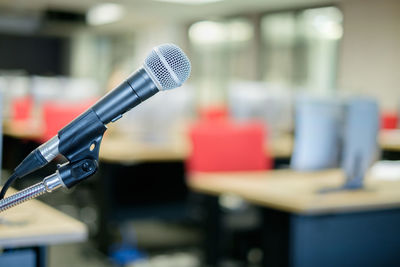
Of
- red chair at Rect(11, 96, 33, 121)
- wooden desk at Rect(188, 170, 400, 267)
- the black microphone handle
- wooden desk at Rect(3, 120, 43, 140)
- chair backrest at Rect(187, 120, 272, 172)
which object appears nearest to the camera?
the black microphone handle

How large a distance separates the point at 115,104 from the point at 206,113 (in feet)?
18.2

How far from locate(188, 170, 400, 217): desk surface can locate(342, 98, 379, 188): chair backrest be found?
0.10 metres

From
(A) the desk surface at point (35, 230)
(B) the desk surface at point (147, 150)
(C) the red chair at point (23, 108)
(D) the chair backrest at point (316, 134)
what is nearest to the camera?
(A) the desk surface at point (35, 230)

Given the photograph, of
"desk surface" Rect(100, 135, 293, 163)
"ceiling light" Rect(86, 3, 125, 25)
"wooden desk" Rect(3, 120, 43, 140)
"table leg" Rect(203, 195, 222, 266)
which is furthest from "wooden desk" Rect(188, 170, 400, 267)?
"ceiling light" Rect(86, 3, 125, 25)

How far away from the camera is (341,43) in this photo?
8508mm

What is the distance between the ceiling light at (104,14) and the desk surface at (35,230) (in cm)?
920

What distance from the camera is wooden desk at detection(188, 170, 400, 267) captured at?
83.8 inches

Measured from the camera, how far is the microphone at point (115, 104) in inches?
31.0

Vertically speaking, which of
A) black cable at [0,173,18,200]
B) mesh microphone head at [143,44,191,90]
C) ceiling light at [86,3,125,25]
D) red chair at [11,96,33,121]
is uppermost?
ceiling light at [86,3,125,25]

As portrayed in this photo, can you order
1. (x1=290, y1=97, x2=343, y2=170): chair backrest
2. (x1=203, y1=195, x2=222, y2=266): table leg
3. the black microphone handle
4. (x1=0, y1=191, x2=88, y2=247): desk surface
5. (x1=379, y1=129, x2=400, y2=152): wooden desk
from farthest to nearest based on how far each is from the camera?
(x1=379, y1=129, x2=400, y2=152): wooden desk < (x1=203, y1=195, x2=222, y2=266): table leg < (x1=290, y1=97, x2=343, y2=170): chair backrest < (x1=0, y1=191, x2=88, y2=247): desk surface < the black microphone handle

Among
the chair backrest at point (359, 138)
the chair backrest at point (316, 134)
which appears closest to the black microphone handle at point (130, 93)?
the chair backrest at point (316, 134)

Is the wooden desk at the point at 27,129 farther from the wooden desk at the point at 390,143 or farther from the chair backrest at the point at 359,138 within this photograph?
the wooden desk at the point at 390,143

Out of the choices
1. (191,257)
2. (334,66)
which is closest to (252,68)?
(334,66)

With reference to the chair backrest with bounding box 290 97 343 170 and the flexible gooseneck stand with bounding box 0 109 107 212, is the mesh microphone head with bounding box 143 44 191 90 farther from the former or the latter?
the chair backrest with bounding box 290 97 343 170
